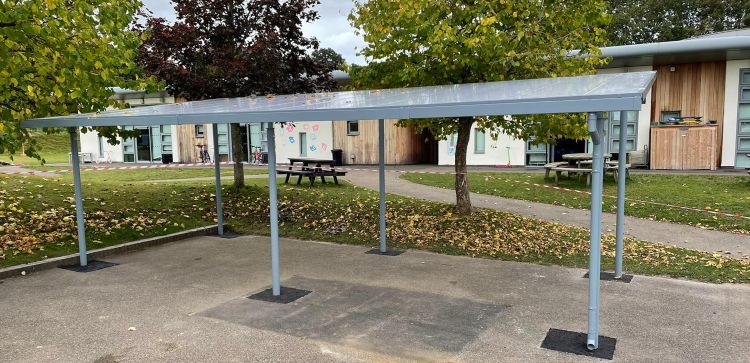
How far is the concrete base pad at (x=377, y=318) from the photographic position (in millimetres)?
4543

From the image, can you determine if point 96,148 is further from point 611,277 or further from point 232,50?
point 611,277

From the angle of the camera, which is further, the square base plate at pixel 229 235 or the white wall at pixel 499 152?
the white wall at pixel 499 152

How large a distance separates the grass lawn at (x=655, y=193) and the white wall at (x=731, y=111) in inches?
139

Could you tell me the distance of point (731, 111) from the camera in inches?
722

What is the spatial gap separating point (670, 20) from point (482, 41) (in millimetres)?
42695

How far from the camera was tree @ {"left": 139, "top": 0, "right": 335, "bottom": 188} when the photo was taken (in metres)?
11.5

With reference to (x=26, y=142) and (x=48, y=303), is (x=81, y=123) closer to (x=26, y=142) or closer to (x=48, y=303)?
(x=48, y=303)

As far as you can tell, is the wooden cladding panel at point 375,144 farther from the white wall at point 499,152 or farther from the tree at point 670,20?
the tree at point 670,20

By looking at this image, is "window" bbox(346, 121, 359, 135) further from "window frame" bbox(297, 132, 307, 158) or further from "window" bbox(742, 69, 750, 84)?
"window" bbox(742, 69, 750, 84)

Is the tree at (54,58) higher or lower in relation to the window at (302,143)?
higher

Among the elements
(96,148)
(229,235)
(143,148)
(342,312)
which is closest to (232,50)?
(229,235)

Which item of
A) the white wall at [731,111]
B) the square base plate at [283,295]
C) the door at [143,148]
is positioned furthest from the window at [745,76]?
the door at [143,148]

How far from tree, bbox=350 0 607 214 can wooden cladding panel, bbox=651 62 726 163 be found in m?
11.6

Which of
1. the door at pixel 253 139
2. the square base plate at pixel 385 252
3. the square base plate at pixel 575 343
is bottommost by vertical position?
the square base plate at pixel 575 343
